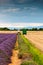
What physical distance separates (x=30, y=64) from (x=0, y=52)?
4839 millimetres

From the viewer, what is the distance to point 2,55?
49.3ft

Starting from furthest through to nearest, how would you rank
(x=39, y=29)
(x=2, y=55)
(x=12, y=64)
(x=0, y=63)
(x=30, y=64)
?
(x=39, y=29) → (x=12, y=64) → (x=2, y=55) → (x=0, y=63) → (x=30, y=64)

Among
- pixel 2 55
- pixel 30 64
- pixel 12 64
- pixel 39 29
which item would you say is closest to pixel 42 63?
pixel 30 64

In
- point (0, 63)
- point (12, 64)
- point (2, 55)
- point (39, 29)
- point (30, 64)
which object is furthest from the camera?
point (39, 29)

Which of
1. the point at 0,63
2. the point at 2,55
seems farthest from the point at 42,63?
the point at 2,55

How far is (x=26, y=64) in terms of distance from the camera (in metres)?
11.5

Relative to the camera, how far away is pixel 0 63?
1237 centimetres

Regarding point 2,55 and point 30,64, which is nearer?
point 30,64

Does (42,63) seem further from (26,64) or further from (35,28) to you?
(35,28)

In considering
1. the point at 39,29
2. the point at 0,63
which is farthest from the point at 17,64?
the point at 39,29

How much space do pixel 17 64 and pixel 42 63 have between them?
5607 millimetres

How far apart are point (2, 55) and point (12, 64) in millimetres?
1579

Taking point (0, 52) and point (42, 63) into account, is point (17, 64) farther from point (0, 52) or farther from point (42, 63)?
point (42, 63)

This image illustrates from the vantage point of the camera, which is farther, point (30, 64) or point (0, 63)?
point (0, 63)
